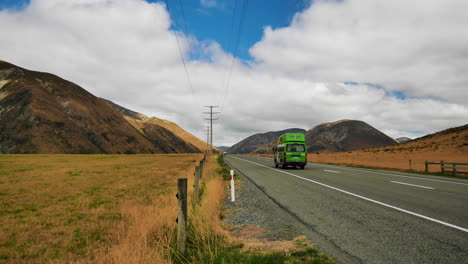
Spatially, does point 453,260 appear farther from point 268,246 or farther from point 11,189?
point 11,189

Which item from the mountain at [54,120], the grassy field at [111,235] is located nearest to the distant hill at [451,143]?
the grassy field at [111,235]

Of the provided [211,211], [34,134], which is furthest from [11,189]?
[34,134]

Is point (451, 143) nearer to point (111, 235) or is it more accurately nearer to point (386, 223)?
point (386, 223)

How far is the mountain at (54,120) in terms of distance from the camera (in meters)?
74.5

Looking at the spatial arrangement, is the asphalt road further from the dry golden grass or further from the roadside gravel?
the dry golden grass

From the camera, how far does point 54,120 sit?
82688mm

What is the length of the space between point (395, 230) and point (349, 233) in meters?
0.92

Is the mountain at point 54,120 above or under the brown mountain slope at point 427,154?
above

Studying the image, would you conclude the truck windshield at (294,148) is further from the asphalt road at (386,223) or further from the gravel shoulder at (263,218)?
the gravel shoulder at (263,218)

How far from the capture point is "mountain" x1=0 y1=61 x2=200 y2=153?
74.5m

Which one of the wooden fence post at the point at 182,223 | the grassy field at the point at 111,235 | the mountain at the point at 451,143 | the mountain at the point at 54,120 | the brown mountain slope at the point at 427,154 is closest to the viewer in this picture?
the grassy field at the point at 111,235

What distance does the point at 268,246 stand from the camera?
458 cm

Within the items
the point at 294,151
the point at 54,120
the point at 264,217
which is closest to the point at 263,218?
the point at 264,217

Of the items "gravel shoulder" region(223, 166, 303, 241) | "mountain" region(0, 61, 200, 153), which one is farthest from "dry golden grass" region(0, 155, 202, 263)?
"mountain" region(0, 61, 200, 153)
